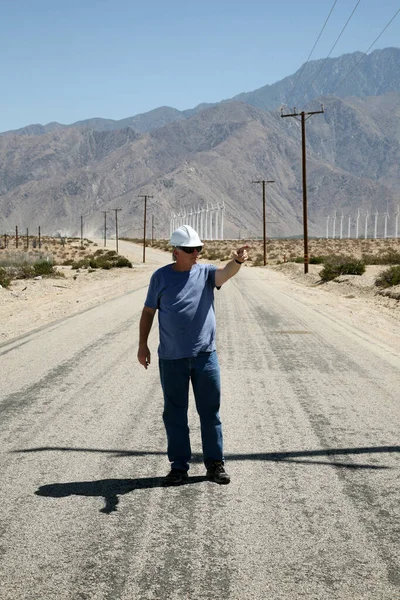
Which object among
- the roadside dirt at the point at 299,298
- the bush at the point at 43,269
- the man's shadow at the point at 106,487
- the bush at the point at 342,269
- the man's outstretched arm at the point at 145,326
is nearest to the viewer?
the man's shadow at the point at 106,487

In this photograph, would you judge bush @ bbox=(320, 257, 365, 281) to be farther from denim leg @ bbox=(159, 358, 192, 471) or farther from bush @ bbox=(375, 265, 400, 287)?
denim leg @ bbox=(159, 358, 192, 471)

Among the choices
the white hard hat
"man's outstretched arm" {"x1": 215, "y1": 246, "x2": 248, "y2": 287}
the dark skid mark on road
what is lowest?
the dark skid mark on road

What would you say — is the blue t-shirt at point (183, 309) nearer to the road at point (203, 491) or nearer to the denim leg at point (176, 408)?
the denim leg at point (176, 408)

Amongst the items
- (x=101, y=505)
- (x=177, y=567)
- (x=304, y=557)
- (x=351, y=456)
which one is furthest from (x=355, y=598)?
(x=351, y=456)

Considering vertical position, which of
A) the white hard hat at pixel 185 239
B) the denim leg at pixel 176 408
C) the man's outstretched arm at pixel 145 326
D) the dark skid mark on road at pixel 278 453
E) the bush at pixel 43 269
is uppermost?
the white hard hat at pixel 185 239

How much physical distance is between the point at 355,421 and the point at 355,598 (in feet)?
12.4

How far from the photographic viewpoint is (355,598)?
152 inches

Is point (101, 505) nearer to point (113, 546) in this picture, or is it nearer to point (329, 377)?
point (113, 546)

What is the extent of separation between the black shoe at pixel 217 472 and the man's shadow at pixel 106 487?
68mm

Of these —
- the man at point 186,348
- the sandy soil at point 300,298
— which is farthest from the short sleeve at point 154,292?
the sandy soil at point 300,298

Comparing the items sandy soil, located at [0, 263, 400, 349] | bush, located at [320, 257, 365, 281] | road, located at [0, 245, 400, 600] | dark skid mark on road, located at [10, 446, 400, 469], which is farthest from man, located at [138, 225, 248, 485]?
bush, located at [320, 257, 365, 281]

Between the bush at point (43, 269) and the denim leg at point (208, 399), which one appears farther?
the bush at point (43, 269)

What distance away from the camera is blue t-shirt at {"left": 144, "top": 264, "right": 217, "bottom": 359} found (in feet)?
18.6

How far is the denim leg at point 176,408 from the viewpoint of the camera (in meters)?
5.71
